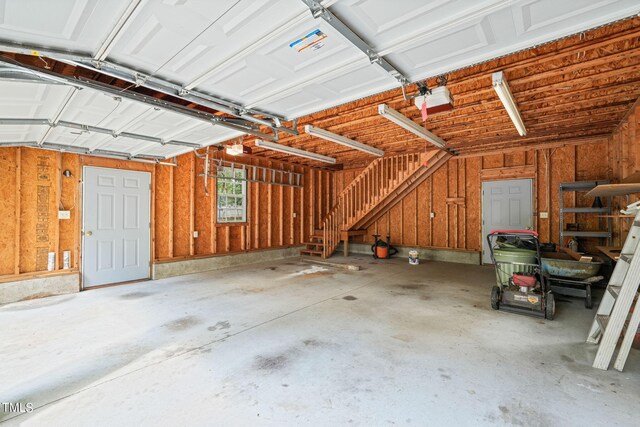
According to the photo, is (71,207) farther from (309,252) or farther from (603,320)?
(603,320)

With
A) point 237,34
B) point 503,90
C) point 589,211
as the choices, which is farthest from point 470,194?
point 237,34

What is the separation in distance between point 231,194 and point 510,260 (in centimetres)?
631

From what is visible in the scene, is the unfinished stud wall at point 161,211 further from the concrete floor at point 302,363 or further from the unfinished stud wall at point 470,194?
the unfinished stud wall at point 470,194

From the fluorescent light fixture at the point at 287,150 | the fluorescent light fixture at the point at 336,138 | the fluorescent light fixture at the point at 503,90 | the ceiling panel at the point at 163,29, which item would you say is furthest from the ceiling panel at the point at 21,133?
the fluorescent light fixture at the point at 503,90

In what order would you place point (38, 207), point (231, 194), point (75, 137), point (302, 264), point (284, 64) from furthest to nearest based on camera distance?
1. point (302, 264)
2. point (231, 194)
3. point (38, 207)
4. point (75, 137)
5. point (284, 64)

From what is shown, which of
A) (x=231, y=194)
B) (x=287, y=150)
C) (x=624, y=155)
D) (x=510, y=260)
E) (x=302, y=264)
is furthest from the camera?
(x=302, y=264)

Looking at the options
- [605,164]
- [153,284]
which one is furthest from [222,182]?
[605,164]

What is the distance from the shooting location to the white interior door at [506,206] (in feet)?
22.8

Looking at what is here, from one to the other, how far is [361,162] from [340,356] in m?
7.40

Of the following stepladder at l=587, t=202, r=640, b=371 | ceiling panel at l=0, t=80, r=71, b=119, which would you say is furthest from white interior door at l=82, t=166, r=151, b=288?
stepladder at l=587, t=202, r=640, b=371

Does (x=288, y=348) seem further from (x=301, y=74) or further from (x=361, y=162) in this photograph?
(x=361, y=162)

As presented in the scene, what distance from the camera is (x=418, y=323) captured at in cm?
356

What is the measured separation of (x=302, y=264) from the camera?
7.67 metres

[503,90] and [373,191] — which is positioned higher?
[503,90]
